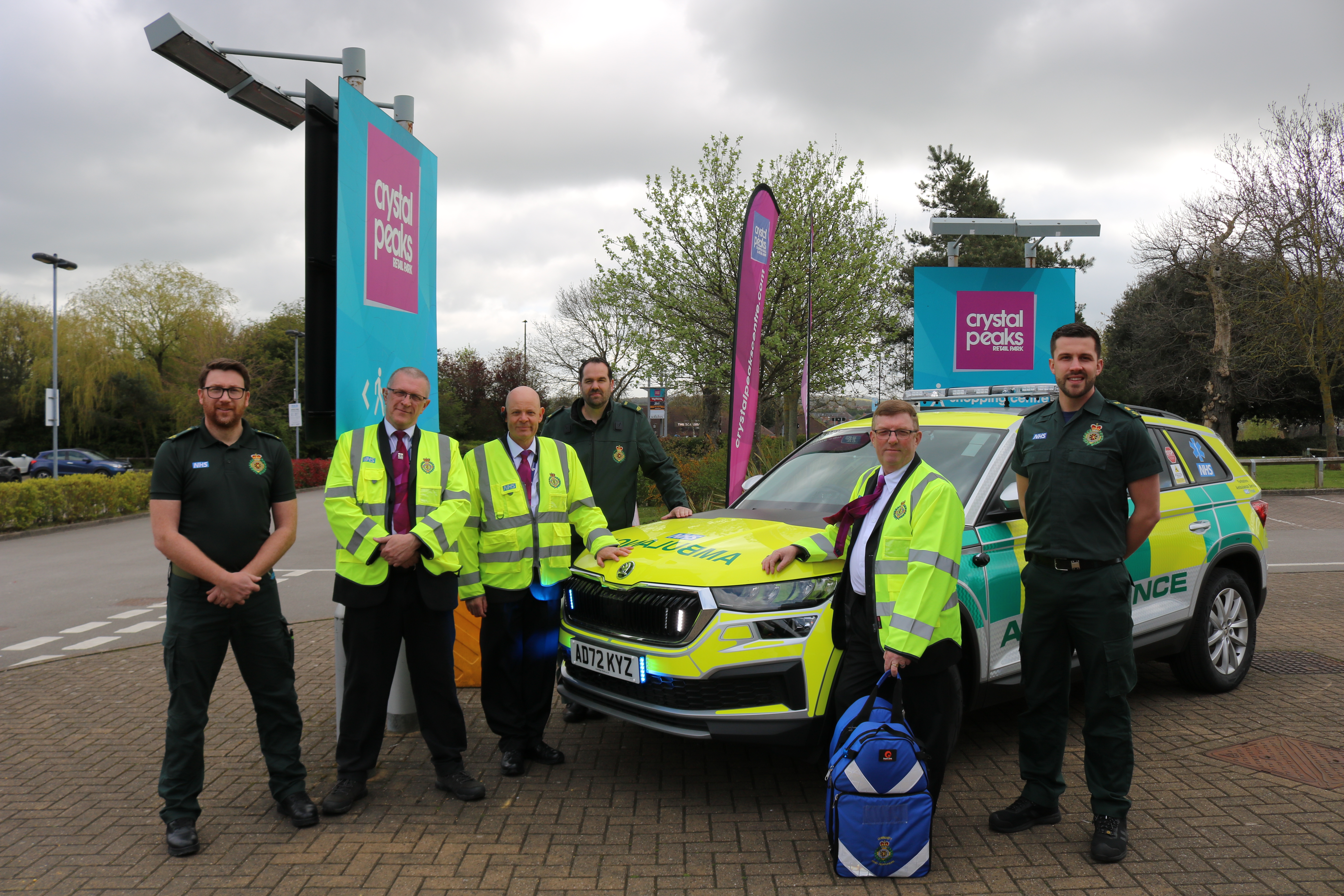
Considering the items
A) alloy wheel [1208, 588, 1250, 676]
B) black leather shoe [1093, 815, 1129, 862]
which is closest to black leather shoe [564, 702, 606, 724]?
black leather shoe [1093, 815, 1129, 862]

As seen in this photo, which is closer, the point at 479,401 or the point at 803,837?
the point at 803,837

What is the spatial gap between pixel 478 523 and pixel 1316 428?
194 feet

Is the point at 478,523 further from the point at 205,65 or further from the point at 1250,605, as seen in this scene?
the point at 1250,605

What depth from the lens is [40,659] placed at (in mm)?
7211

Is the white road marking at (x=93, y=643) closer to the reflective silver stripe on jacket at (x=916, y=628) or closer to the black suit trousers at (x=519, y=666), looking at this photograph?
the black suit trousers at (x=519, y=666)

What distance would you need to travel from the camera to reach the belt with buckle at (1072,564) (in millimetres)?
3598

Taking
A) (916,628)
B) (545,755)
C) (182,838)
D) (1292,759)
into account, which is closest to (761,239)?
(545,755)

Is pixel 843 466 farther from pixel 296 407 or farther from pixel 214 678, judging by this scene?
pixel 296 407

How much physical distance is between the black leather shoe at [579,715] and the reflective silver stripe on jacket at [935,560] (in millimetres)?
2634

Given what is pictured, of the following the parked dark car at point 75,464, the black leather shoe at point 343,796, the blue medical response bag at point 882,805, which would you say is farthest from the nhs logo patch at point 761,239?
the parked dark car at point 75,464

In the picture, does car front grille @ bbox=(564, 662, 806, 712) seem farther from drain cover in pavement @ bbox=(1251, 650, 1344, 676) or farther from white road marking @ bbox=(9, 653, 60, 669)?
white road marking @ bbox=(9, 653, 60, 669)

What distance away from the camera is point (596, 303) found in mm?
29375

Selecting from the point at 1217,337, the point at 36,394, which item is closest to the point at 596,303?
the point at 1217,337

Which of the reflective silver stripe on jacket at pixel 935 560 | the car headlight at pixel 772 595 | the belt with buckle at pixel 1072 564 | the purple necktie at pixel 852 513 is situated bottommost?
the car headlight at pixel 772 595
